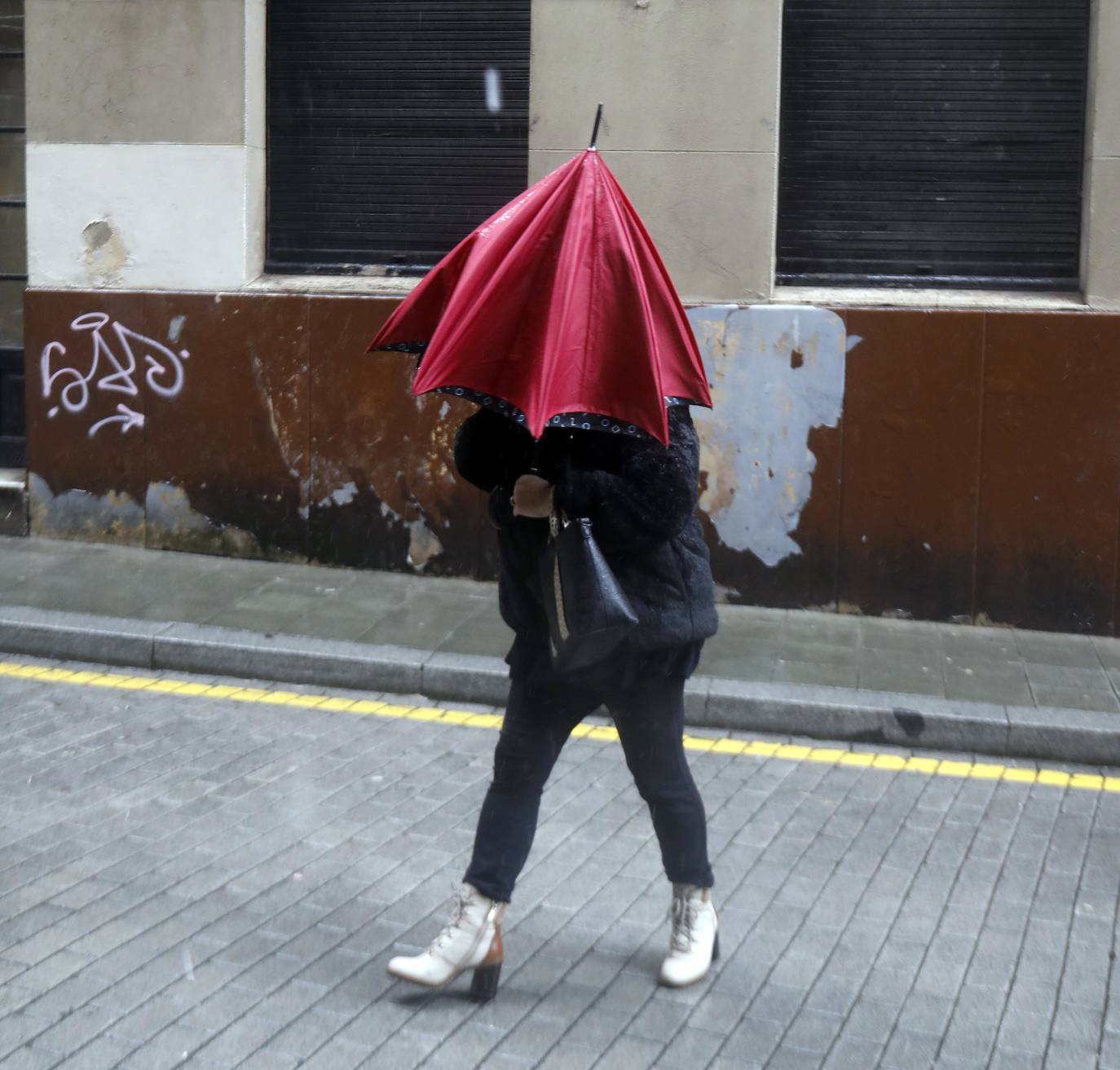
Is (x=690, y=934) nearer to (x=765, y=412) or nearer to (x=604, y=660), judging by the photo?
(x=604, y=660)

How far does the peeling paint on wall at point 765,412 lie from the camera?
8.11 m

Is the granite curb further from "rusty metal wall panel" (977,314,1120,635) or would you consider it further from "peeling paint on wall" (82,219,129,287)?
"peeling paint on wall" (82,219,129,287)

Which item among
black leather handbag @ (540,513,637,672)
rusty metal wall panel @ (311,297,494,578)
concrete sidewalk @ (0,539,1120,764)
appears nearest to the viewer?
black leather handbag @ (540,513,637,672)

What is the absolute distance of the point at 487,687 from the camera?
6.59 m

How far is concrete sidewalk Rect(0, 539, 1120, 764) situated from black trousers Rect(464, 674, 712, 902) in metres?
2.74

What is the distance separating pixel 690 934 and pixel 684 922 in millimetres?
32

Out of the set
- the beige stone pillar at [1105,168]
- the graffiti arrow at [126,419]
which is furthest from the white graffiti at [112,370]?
the beige stone pillar at [1105,168]

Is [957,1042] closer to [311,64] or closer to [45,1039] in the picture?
[45,1039]

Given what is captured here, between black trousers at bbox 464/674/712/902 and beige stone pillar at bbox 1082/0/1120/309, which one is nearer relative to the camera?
black trousers at bbox 464/674/712/902

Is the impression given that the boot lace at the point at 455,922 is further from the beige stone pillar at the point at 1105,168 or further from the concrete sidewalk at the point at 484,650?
the beige stone pillar at the point at 1105,168

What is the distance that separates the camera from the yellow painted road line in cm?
579

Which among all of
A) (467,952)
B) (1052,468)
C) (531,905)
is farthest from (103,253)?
(467,952)

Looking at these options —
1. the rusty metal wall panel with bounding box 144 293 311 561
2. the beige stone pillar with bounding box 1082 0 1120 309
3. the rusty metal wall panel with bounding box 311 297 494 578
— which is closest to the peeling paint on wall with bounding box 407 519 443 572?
the rusty metal wall panel with bounding box 311 297 494 578

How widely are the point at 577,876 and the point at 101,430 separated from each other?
5.72 metres
